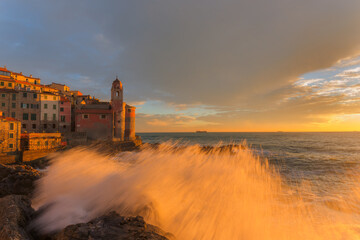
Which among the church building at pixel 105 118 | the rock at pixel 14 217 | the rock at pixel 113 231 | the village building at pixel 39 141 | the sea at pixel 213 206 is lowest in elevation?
the sea at pixel 213 206

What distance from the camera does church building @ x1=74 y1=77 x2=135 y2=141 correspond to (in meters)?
42.0

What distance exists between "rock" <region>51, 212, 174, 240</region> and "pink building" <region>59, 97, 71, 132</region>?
45961 millimetres

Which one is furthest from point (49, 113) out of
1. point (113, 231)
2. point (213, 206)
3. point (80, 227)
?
point (113, 231)

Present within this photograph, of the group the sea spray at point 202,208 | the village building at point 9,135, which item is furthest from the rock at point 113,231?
the village building at point 9,135

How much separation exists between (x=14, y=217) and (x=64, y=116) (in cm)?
4403

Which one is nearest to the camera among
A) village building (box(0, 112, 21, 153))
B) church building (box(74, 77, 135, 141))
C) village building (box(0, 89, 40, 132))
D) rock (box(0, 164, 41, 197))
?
rock (box(0, 164, 41, 197))

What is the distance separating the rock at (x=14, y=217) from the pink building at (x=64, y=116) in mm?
40256

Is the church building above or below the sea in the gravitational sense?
above

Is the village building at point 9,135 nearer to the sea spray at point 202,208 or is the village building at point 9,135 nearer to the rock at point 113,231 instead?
the sea spray at point 202,208

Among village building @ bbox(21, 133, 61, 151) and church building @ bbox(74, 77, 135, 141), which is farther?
church building @ bbox(74, 77, 135, 141)

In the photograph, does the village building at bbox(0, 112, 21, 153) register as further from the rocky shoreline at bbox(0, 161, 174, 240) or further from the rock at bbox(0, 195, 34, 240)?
the rocky shoreline at bbox(0, 161, 174, 240)

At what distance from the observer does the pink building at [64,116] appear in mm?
43531

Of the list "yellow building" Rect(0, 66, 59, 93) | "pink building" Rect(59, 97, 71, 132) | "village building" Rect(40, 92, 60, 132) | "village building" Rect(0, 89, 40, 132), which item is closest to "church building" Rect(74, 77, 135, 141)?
"pink building" Rect(59, 97, 71, 132)

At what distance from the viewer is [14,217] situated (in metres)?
7.51
